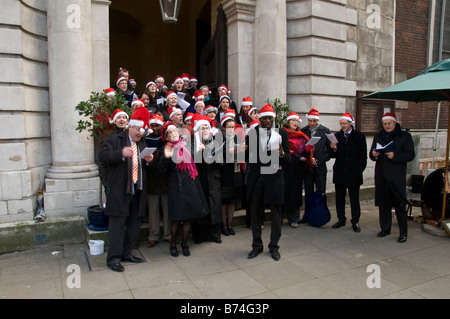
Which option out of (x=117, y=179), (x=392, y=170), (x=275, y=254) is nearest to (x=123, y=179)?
(x=117, y=179)

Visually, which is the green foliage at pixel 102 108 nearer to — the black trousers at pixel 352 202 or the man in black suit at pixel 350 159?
the man in black suit at pixel 350 159

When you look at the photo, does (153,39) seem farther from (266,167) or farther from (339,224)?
(266,167)

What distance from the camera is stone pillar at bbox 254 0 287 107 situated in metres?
8.14

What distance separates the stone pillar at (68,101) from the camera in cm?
609

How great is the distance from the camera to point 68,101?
616 cm

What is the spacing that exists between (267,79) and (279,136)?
11.1 ft

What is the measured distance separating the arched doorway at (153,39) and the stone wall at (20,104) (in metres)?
8.45

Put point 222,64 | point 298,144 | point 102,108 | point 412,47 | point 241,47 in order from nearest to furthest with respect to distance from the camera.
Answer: point 102,108 < point 298,144 < point 241,47 < point 222,64 < point 412,47

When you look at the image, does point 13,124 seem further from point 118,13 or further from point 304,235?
point 118,13

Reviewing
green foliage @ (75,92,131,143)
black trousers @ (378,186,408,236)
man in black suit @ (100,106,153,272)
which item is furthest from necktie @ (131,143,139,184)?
black trousers @ (378,186,408,236)

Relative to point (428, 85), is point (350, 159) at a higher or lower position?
lower

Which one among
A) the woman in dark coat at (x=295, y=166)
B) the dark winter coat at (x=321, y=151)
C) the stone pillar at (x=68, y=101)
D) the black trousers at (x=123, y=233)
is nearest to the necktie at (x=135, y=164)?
the black trousers at (x=123, y=233)

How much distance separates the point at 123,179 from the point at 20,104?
2361mm

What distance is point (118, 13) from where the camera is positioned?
1488cm
